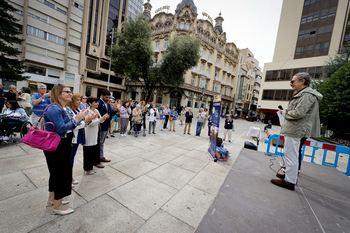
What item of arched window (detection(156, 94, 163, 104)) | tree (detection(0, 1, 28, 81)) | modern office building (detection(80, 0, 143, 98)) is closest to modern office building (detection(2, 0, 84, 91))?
modern office building (detection(80, 0, 143, 98))

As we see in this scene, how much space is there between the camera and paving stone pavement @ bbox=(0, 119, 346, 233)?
204 cm

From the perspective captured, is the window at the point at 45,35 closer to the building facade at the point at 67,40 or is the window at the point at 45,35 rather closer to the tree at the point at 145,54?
the building facade at the point at 67,40

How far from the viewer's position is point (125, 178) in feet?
11.1

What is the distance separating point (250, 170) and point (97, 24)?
119 ft

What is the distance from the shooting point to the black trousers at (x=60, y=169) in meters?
2.14

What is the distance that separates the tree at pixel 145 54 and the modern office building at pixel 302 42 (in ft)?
71.7

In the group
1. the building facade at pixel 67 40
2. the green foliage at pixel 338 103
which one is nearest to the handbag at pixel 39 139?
the green foliage at pixel 338 103

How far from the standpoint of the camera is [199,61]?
1228 inches

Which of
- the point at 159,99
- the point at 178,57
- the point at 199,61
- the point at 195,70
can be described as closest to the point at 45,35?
the point at 159,99

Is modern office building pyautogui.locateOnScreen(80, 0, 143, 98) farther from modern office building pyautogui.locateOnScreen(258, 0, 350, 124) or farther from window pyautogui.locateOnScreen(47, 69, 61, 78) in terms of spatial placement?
modern office building pyautogui.locateOnScreen(258, 0, 350, 124)

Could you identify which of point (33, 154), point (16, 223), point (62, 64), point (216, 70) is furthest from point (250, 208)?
point (216, 70)

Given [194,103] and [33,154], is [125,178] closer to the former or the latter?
[33,154]

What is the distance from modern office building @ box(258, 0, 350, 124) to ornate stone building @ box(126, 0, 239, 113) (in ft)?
33.7

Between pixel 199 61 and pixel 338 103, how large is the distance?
23.8 m
